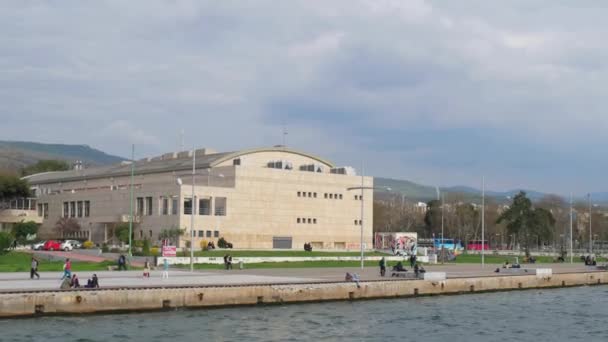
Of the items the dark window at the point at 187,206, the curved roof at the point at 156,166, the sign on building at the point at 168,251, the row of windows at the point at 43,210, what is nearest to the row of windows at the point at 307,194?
the curved roof at the point at 156,166

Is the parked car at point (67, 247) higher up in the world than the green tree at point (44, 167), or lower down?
lower down

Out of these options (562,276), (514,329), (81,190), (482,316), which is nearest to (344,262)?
(562,276)

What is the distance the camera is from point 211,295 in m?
47.3

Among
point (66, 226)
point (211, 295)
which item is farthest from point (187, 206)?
point (211, 295)

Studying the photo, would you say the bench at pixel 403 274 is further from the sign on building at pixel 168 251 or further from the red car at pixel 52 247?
the red car at pixel 52 247

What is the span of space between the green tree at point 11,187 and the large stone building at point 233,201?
29.2 ft

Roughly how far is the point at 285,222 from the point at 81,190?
4038cm

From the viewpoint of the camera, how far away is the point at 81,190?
446ft

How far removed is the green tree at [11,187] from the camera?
396 ft

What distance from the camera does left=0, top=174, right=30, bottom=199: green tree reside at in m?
121

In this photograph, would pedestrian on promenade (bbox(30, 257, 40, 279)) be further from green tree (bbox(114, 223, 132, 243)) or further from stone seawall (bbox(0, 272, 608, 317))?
green tree (bbox(114, 223, 132, 243))

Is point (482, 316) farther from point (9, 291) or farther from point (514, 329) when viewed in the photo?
point (9, 291)

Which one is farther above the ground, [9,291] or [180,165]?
[180,165]

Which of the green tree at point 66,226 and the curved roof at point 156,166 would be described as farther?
the green tree at point 66,226
